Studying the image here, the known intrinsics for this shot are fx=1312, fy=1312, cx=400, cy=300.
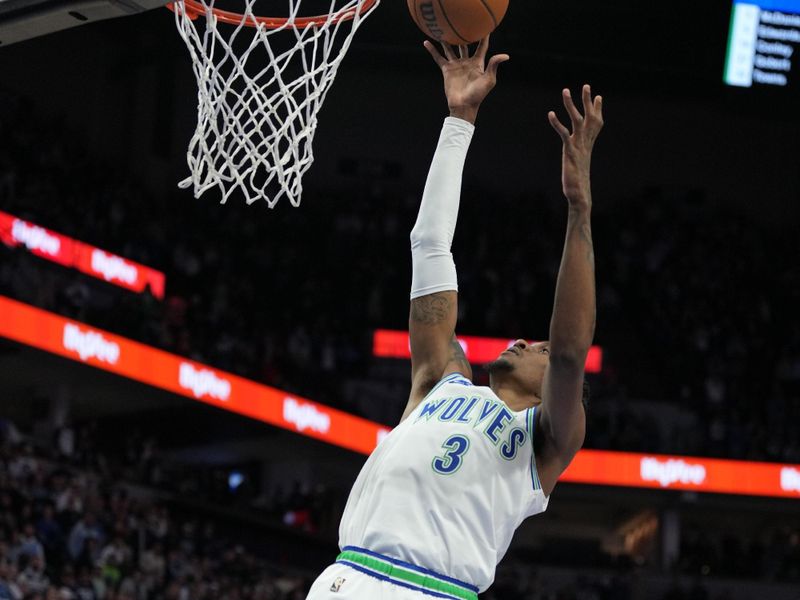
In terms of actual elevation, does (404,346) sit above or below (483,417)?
above

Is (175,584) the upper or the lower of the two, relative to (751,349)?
lower

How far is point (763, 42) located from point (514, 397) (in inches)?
440

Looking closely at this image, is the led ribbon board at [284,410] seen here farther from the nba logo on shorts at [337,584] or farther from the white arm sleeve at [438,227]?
the nba logo on shorts at [337,584]

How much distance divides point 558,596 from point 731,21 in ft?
26.3

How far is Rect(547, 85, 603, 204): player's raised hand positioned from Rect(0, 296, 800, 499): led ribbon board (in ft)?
24.6

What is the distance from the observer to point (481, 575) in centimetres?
340

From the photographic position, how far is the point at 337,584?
3.33 metres

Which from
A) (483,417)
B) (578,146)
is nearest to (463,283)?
(483,417)

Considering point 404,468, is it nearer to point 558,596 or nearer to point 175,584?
point 175,584

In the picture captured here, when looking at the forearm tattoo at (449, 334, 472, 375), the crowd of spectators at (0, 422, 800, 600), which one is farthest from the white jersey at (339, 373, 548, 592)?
the crowd of spectators at (0, 422, 800, 600)

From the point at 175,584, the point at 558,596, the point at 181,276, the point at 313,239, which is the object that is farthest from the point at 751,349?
the point at 175,584

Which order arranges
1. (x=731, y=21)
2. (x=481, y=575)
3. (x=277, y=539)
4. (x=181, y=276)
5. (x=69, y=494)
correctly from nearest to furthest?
(x=481, y=575)
(x=69, y=494)
(x=731, y=21)
(x=277, y=539)
(x=181, y=276)

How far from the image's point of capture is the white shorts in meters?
3.30

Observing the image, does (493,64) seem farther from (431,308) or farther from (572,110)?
(431,308)
